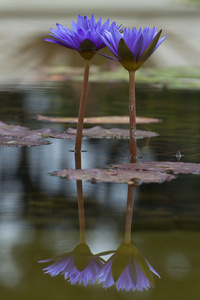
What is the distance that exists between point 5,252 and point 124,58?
0.89 m

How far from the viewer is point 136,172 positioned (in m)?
1.60

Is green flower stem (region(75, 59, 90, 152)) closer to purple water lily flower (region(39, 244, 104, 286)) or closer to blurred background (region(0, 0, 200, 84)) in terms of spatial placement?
purple water lily flower (region(39, 244, 104, 286))

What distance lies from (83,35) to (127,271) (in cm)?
102

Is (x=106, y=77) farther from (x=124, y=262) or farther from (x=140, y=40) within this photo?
(x=124, y=262)

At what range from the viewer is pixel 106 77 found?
18.5 ft

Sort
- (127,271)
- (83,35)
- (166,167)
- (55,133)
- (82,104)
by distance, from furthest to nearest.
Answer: (55,133), (82,104), (83,35), (166,167), (127,271)

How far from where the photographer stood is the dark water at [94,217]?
A: 854 mm

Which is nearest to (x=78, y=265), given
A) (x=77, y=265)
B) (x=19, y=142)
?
(x=77, y=265)

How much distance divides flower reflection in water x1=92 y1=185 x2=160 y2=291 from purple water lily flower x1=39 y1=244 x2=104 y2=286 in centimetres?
1

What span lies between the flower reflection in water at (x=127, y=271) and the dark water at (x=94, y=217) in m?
0.01

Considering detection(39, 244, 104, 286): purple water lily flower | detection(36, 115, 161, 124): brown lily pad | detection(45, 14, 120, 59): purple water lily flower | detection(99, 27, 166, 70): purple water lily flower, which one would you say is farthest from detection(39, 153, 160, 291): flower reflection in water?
detection(36, 115, 161, 124): brown lily pad

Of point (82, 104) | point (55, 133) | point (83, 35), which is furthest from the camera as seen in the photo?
point (55, 133)

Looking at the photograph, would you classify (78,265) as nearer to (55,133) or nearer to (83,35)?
(83,35)

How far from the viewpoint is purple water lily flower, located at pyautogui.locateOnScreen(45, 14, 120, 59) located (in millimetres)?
1799
